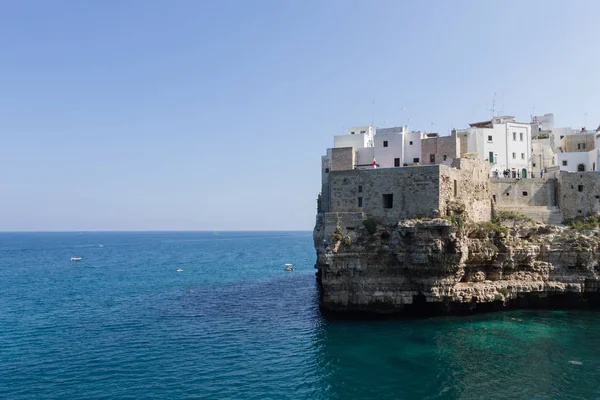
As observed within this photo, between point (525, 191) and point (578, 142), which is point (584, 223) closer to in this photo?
point (525, 191)

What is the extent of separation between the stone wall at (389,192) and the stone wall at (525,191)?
1241 cm

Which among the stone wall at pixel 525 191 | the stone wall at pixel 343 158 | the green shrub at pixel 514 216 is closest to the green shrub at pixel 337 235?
the stone wall at pixel 343 158

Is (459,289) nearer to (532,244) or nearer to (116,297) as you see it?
(532,244)

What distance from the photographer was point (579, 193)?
4256 cm

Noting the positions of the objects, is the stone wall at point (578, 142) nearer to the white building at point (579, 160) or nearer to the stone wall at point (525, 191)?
the white building at point (579, 160)

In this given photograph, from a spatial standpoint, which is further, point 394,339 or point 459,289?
point 459,289

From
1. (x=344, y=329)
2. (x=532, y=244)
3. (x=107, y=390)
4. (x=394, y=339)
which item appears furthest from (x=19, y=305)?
(x=532, y=244)

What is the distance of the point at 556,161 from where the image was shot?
53.2m

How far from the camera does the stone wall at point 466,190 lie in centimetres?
3572

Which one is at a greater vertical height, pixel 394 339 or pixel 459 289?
pixel 459 289

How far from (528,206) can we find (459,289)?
47.6ft

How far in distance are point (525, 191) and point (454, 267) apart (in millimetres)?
15570

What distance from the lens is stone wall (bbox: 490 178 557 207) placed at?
4356 centimetres

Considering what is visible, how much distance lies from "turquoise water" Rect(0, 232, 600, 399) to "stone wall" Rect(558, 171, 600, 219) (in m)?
10.8
